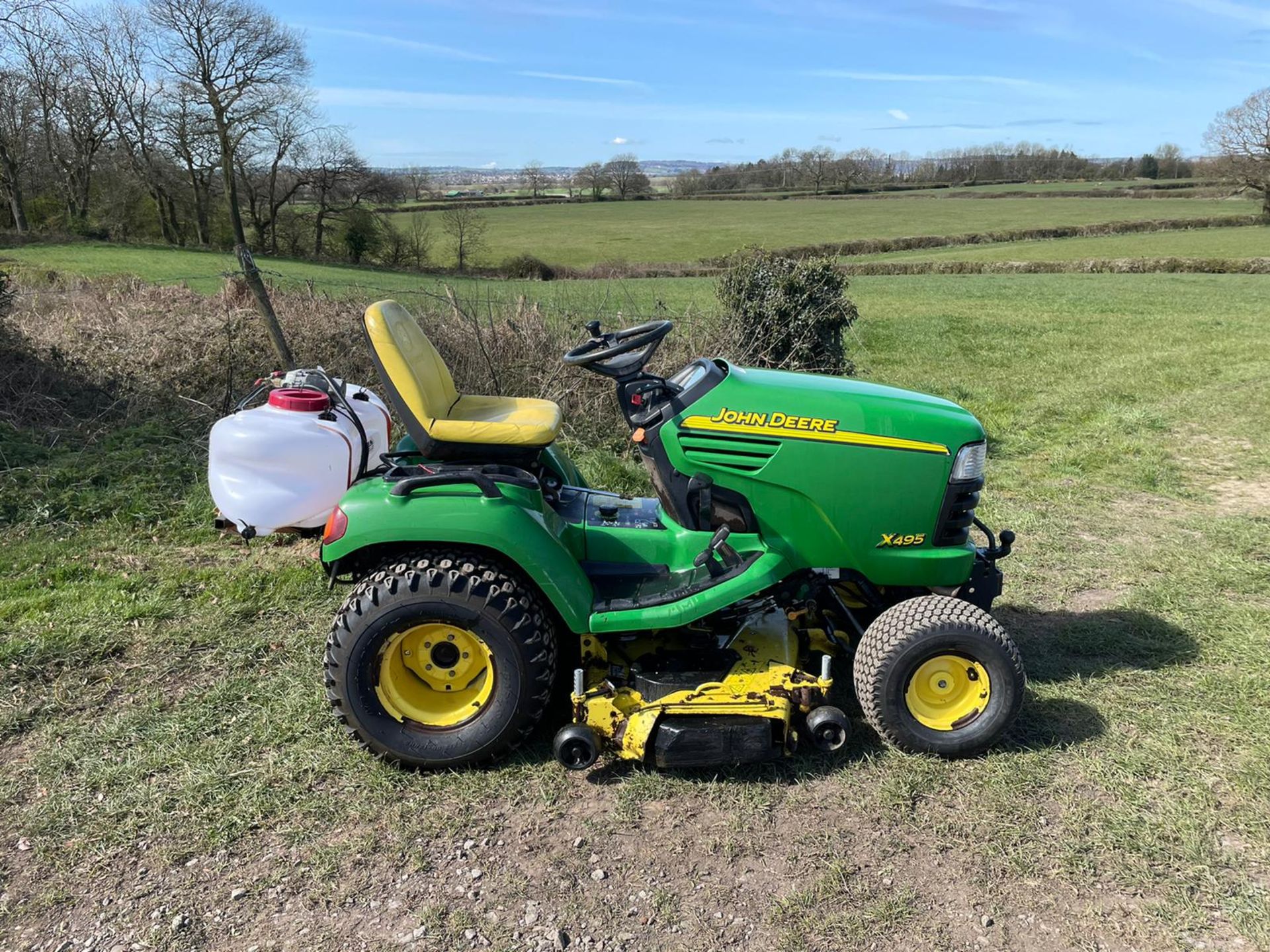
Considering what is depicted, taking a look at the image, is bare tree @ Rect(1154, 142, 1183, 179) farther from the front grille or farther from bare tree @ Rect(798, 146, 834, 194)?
the front grille

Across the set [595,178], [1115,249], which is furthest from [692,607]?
[595,178]

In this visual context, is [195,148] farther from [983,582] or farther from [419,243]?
[983,582]

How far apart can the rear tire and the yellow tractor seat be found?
154cm

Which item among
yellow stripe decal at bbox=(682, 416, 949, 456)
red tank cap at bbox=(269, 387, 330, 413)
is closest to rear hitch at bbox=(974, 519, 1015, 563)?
yellow stripe decal at bbox=(682, 416, 949, 456)

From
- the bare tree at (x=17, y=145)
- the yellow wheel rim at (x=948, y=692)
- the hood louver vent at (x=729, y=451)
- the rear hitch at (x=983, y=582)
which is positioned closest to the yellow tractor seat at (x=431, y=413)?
the hood louver vent at (x=729, y=451)

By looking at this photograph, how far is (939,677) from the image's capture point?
10.7ft

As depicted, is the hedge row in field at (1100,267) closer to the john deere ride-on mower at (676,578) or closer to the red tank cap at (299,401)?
the red tank cap at (299,401)

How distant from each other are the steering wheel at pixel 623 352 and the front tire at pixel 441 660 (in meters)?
0.86

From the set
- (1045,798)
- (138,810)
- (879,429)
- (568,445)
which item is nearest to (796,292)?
(568,445)

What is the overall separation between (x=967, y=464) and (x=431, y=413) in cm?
A: 210

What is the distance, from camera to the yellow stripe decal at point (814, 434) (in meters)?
3.18

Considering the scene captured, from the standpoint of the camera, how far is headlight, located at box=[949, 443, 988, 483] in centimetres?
325

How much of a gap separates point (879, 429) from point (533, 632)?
4.86ft

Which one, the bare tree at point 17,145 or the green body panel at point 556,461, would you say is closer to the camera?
the green body panel at point 556,461
